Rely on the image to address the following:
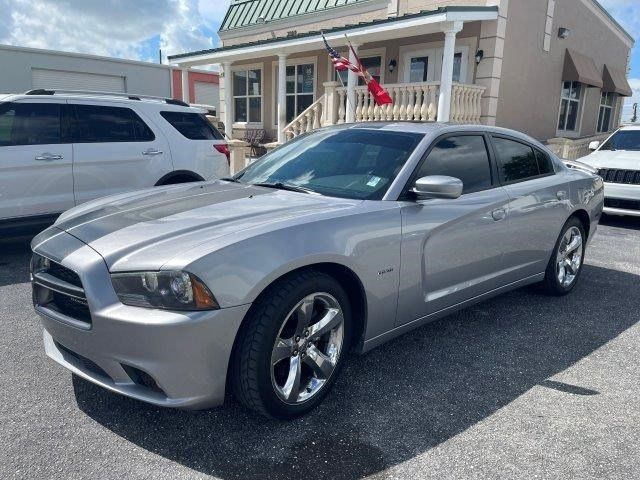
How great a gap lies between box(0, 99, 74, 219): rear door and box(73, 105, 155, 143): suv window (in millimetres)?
190

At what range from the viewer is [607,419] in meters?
2.82

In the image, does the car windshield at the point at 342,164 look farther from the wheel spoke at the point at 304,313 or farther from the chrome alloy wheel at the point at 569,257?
the chrome alloy wheel at the point at 569,257

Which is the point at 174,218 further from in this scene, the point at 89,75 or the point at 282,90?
the point at 89,75

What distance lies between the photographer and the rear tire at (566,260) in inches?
183

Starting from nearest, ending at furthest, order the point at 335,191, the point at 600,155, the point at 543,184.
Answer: the point at 335,191 → the point at 543,184 → the point at 600,155

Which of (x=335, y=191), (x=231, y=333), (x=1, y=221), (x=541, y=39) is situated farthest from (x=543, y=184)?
(x=541, y=39)

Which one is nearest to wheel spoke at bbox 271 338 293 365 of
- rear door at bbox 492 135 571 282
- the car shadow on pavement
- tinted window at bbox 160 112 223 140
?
the car shadow on pavement

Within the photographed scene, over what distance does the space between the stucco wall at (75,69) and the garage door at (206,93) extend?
1.61 m

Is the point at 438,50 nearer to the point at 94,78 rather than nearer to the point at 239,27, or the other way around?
the point at 239,27

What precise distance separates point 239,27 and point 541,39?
33.5ft

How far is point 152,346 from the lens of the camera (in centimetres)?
225

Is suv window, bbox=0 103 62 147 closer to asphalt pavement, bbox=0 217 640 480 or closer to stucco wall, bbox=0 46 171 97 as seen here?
asphalt pavement, bbox=0 217 640 480

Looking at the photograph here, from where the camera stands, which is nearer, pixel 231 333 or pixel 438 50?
pixel 231 333

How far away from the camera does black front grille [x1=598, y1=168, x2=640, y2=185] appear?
8.17 meters
